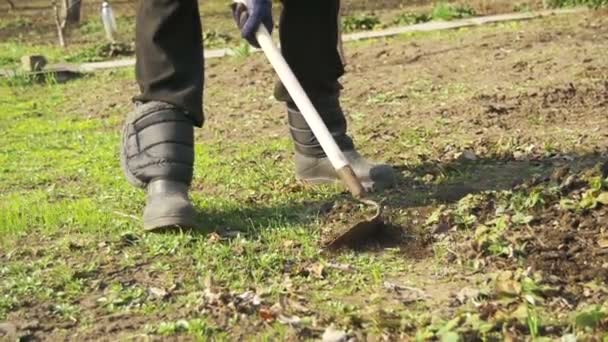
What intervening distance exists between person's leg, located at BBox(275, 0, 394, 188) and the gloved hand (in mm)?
392

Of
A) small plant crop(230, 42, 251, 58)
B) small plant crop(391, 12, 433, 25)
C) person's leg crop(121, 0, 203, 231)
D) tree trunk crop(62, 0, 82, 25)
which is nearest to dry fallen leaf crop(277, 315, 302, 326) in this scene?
person's leg crop(121, 0, 203, 231)

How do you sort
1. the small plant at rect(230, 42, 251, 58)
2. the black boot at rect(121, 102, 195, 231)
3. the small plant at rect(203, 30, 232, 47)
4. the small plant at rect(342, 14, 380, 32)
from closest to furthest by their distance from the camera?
the black boot at rect(121, 102, 195, 231) → the small plant at rect(230, 42, 251, 58) → the small plant at rect(203, 30, 232, 47) → the small plant at rect(342, 14, 380, 32)

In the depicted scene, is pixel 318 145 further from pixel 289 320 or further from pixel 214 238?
pixel 289 320

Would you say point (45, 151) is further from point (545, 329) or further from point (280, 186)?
point (545, 329)

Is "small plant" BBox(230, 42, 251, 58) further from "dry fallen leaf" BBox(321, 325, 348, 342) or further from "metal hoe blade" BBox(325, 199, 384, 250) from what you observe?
"dry fallen leaf" BBox(321, 325, 348, 342)

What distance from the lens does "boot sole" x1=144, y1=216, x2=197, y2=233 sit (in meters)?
3.01

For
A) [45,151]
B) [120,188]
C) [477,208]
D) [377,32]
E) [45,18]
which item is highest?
[477,208]

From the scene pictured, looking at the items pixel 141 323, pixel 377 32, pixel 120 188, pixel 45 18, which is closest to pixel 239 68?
pixel 377 32

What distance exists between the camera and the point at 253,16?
320cm

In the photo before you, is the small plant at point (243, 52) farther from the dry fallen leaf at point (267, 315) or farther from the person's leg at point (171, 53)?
the dry fallen leaf at point (267, 315)

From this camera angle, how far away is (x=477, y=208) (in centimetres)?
310

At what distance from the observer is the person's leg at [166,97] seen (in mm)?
3193

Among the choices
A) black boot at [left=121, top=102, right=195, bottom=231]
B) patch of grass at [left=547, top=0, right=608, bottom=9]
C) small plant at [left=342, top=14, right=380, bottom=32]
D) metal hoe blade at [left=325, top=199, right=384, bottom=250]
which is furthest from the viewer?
small plant at [left=342, top=14, right=380, bottom=32]

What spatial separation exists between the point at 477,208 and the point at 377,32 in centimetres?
735
